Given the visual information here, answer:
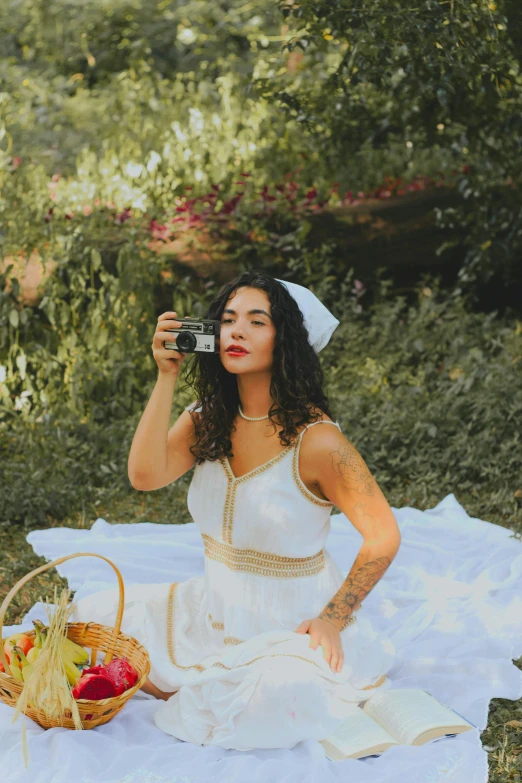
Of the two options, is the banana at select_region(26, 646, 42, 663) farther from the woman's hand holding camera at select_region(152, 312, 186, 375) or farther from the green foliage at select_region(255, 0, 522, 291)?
the green foliage at select_region(255, 0, 522, 291)

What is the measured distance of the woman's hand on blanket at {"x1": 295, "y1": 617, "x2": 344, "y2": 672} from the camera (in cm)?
263

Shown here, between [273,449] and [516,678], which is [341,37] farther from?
[516,678]

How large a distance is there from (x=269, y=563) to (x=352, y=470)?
385 millimetres

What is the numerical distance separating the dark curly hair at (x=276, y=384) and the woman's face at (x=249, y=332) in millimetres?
23

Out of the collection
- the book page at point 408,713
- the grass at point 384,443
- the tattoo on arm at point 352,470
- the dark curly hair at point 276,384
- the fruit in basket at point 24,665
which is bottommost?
the grass at point 384,443

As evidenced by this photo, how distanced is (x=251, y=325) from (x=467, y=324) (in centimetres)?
437

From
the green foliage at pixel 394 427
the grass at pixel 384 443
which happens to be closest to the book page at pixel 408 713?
the grass at pixel 384 443

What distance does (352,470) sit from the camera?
278 cm

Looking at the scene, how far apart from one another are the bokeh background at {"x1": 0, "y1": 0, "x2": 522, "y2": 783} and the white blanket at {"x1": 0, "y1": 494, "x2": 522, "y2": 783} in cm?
21

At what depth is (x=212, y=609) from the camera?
2.93 metres

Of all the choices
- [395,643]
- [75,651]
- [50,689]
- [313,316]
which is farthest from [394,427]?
[50,689]

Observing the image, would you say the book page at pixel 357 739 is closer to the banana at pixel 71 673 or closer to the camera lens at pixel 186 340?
the banana at pixel 71 673

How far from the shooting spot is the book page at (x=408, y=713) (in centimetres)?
265

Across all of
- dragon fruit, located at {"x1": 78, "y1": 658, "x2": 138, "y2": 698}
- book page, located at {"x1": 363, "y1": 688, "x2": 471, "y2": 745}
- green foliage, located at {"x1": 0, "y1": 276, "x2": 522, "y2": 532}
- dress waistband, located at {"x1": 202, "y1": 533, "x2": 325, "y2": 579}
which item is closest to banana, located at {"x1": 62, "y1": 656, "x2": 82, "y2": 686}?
dragon fruit, located at {"x1": 78, "y1": 658, "x2": 138, "y2": 698}
